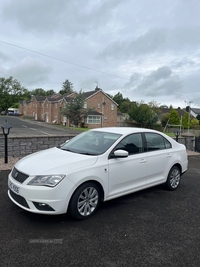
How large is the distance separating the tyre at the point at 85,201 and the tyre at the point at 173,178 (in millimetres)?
2131

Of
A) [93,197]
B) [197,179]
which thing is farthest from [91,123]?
[93,197]

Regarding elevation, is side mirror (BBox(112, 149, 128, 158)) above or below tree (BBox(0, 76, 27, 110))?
below

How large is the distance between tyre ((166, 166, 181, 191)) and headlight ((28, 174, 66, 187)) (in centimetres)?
283

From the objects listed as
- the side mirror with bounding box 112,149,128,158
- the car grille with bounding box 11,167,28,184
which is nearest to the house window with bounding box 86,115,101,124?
the side mirror with bounding box 112,149,128,158

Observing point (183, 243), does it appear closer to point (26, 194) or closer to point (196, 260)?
point (196, 260)

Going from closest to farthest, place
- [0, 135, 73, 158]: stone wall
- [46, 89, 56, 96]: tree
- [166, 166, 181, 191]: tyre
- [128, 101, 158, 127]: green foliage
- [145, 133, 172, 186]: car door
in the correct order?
[145, 133, 172, 186]: car door → [166, 166, 181, 191]: tyre → [0, 135, 73, 158]: stone wall → [128, 101, 158, 127]: green foliage → [46, 89, 56, 96]: tree

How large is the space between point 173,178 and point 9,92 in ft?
252

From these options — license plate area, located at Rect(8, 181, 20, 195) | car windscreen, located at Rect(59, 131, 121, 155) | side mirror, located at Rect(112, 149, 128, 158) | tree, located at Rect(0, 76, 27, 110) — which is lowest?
license plate area, located at Rect(8, 181, 20, 195)

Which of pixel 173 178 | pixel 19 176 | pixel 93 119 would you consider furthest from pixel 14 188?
pixel 93 119

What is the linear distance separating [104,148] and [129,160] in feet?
1.78

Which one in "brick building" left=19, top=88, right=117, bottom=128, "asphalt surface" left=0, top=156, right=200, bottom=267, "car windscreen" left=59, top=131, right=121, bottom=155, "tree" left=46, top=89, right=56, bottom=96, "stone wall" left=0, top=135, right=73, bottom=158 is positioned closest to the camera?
"asphalt surface" left=0, top=156, right=200, bottom=267

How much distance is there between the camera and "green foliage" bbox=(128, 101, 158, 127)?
4031cm

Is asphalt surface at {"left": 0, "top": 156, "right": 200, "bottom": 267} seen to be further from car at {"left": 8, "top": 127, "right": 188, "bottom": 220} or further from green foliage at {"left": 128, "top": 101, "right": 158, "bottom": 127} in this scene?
green foliage at {"left": 128, "top": 101, "right": 158, "bottom": 127}

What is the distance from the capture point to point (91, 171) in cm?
350
